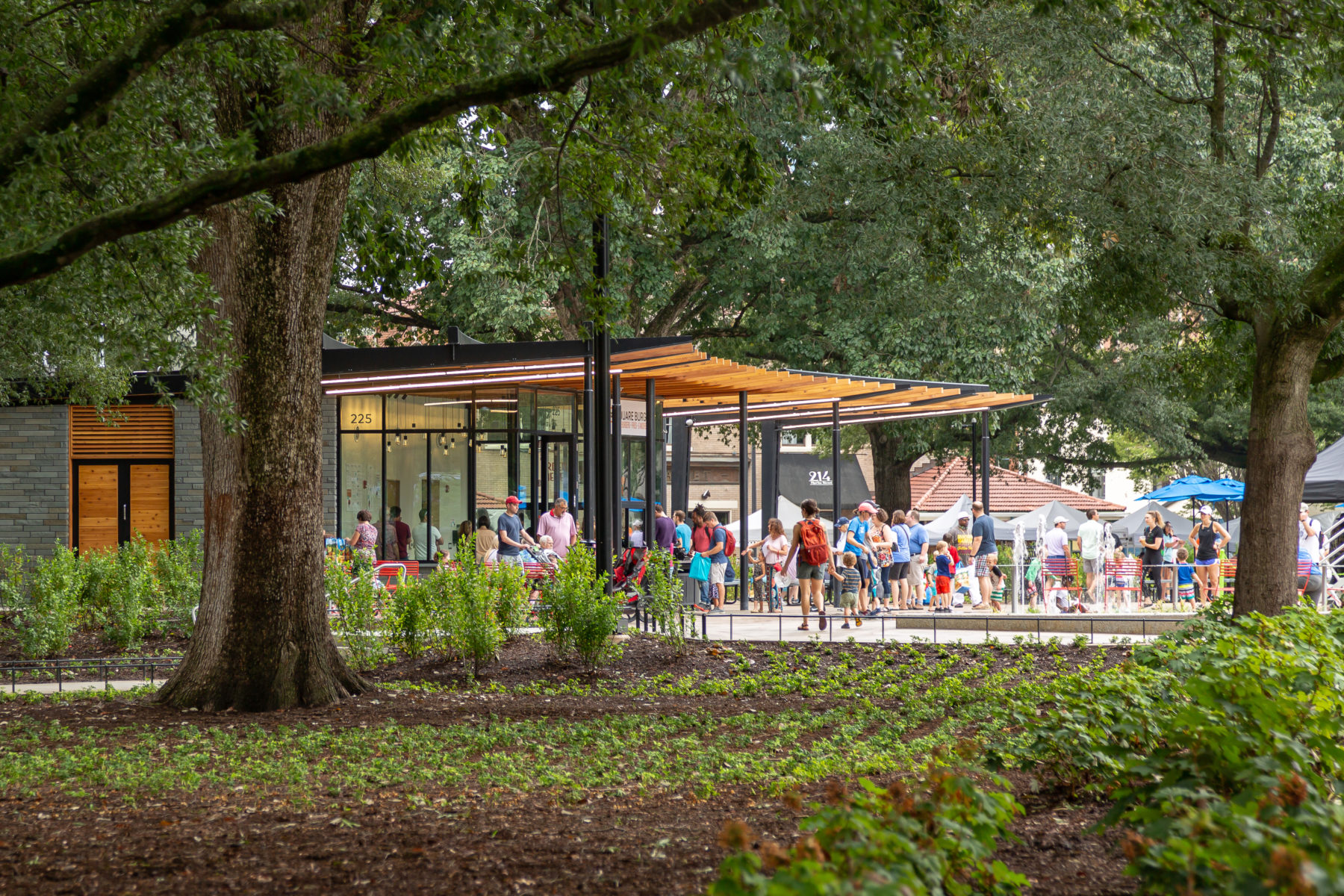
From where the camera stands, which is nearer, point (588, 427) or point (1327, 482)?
point (588, 427)

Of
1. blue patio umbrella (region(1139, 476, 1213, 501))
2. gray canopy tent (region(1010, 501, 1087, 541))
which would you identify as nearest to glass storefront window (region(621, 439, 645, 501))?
gray canopy tent (region(1010, 501, 1087, 541))

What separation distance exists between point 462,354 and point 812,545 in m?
5.83

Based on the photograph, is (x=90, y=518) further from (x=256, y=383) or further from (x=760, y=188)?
(x=760, y=188)

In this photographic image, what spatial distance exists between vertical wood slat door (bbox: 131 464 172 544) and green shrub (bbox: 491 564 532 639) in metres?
12.7

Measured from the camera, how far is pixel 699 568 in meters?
18.8

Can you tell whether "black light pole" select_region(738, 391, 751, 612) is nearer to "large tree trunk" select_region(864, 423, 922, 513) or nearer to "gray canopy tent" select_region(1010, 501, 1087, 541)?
"gray canopy tent" select_region(1010, 501, 1087, 541)

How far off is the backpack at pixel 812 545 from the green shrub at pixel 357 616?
594 centimetres

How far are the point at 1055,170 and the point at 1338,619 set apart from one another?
171 inches

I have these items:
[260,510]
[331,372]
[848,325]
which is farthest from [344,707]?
[848,325]

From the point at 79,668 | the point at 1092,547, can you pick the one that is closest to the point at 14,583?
the point at 79,668

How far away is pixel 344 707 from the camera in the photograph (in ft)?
29.9

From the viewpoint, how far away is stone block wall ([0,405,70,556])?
21.6 metres

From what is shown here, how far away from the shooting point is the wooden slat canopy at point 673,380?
1698 cm

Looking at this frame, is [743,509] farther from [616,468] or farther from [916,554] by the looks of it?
[616,468]
